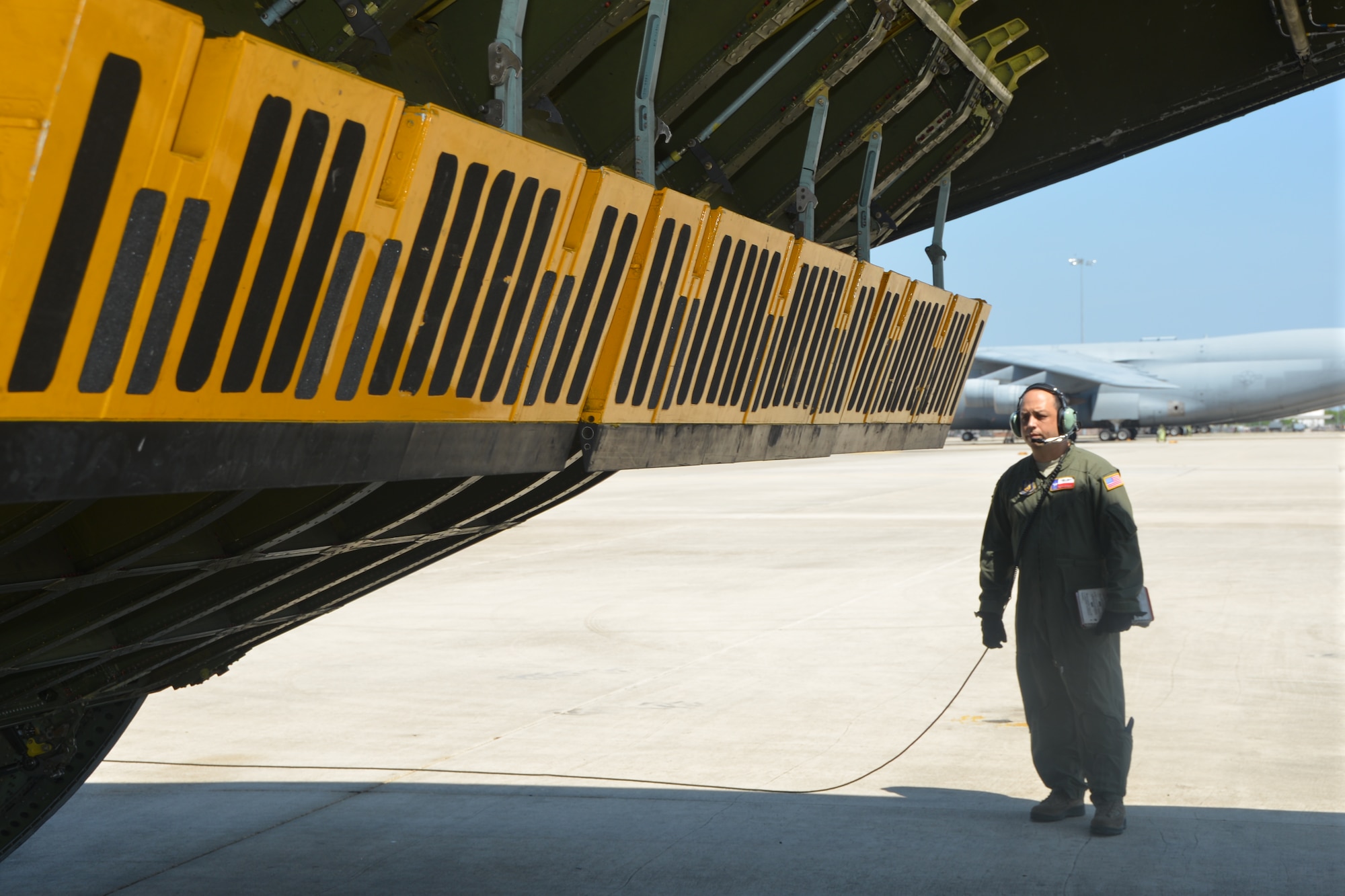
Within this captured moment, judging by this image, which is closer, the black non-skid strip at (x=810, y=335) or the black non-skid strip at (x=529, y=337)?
the black non-skid strip at (x=529, y=337)

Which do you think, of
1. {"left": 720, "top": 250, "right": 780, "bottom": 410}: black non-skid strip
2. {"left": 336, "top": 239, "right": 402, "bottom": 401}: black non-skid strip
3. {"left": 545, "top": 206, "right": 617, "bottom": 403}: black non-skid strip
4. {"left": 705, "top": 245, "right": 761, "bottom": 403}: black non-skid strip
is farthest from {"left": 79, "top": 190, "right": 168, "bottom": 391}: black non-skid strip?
{"left": 720, "top": 250, "right": 780, "bottom": 410}: black non-skid strip

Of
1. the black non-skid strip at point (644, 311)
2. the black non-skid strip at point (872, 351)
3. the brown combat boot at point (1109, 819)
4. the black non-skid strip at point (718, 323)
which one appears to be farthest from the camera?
the brown combat boot at point (1109, 819)

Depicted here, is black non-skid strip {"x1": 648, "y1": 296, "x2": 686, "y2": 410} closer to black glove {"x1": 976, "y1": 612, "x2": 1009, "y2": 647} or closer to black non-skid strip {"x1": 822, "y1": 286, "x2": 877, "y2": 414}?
black non-skid strip {"x1": 822, "y1": 286, "x2": 877, "y2": 414}

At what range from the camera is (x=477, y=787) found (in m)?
5.78

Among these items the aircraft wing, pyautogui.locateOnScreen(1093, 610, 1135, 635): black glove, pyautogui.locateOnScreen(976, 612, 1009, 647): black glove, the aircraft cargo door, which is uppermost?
the aircraft wing

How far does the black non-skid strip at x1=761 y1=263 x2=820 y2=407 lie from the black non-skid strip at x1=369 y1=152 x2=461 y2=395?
1.72m

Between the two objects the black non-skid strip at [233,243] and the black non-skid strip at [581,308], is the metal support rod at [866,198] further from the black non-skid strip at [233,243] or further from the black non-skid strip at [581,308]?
the black non-skid strip at [233,243]

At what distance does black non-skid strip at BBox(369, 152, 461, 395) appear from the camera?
8.65ft

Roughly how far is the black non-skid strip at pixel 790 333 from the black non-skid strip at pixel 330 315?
1934 millimetres

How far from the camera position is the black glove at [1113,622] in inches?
189

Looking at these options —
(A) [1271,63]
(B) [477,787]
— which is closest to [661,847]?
(B) [477,787]

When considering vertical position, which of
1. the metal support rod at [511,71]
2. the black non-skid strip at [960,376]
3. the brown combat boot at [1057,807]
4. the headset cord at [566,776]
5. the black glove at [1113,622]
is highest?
the metal support rod at [511,71]

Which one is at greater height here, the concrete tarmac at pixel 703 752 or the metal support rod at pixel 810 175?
the metal support rod at pixel 810 175

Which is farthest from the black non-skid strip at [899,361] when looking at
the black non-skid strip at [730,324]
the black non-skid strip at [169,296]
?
the black non-skid strip at [169,296]
